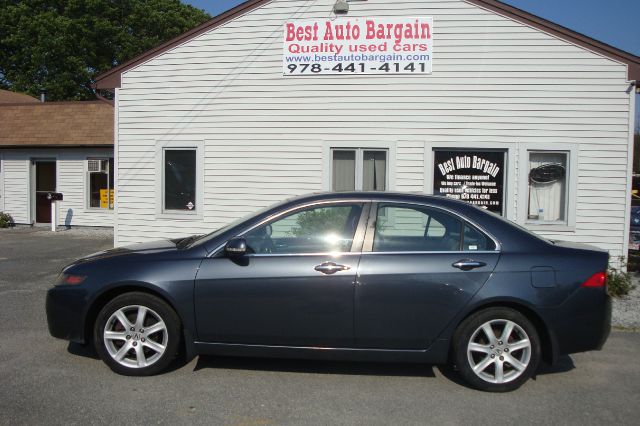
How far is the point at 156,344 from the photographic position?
170 inches

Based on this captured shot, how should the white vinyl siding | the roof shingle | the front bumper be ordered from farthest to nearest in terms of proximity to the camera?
the white vinyl siding < the roof shingle < the front bumper

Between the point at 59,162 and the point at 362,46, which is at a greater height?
the point at 362,46

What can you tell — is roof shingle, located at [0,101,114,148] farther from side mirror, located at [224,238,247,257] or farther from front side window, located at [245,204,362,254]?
side mirror, located at [224,238,247,257]

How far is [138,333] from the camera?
433cm

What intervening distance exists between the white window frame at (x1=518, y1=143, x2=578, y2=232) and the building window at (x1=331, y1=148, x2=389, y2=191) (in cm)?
222

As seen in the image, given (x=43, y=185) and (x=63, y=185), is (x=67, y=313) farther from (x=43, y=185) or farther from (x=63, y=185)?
(x=43, y=185)

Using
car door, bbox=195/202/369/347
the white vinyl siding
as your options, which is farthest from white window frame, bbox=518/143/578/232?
the white vinyl siding

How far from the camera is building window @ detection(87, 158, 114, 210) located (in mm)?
15512

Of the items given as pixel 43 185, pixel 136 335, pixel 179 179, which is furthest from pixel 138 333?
pixel 43 185

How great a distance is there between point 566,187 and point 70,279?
24.5 feet

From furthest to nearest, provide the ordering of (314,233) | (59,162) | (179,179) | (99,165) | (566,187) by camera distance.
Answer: (59,162), (99,165), (179,179), (566,187), (314,233)

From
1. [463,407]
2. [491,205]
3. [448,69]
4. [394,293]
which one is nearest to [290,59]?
[448,69]

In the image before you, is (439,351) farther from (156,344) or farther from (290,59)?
(290,59)

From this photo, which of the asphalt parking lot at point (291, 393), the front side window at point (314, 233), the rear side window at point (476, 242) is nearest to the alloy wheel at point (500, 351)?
the asphalt parking lot at point (291, 393)
